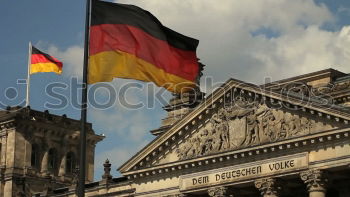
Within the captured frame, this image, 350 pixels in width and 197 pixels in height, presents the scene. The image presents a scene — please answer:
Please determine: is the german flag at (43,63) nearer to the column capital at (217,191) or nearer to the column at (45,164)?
the column at (45,164)

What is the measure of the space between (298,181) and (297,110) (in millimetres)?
5099

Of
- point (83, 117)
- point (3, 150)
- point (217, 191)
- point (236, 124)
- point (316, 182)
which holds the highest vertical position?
point (3, 150)

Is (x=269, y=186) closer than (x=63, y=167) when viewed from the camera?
Yes

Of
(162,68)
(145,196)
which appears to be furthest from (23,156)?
(162,68)

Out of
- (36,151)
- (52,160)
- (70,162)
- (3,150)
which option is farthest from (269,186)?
(70,162)

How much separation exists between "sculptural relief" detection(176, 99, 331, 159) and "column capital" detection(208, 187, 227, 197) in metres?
2.41

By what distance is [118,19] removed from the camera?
34.7 m

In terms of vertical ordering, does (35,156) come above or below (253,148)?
above

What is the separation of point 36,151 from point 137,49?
63808mm

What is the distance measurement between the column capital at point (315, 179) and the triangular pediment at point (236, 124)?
232cm

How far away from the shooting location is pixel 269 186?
55062 mm

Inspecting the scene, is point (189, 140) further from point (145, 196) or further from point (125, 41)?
point (125, 41)

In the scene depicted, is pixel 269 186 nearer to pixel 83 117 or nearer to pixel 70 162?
pixel 83 117

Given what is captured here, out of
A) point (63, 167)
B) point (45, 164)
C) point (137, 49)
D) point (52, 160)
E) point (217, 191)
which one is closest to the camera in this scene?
point (137, 49)
